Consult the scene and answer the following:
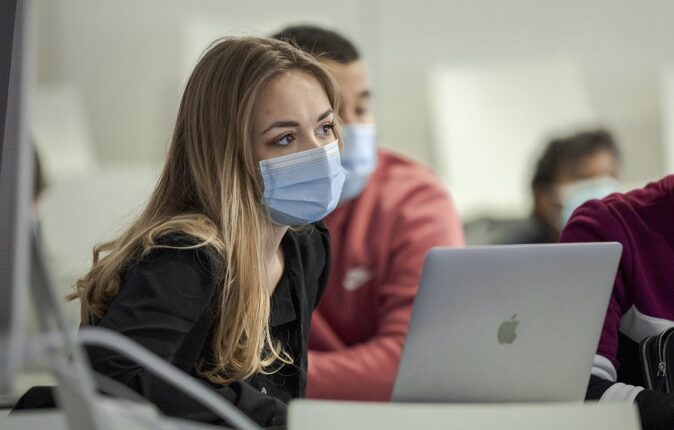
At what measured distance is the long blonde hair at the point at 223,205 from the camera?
5.27 feet

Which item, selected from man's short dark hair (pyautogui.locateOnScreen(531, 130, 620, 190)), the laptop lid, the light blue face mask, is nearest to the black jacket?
the light blue face mask

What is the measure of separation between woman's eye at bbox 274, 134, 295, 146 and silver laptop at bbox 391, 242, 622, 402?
0.32 m

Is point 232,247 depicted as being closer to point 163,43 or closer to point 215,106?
point 215,106

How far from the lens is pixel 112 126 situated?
563 centimetres

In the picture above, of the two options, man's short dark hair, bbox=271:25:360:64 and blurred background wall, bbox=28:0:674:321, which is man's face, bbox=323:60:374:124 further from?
blurred background wall, bbox=28:0:674:321

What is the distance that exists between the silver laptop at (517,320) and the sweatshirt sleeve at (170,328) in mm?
251

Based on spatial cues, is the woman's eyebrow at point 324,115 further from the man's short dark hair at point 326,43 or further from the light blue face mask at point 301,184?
the man's short dark hair at point 326,43

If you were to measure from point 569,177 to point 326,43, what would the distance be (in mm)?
1822

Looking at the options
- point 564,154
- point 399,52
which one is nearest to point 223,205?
point 564,154

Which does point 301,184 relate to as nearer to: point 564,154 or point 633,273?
point 633,273

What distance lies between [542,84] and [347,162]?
2.70m

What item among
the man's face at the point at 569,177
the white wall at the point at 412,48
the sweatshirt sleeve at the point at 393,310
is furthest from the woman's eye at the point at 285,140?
the white wall at the point at 412,48

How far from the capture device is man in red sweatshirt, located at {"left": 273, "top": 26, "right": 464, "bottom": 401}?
2.39 metres

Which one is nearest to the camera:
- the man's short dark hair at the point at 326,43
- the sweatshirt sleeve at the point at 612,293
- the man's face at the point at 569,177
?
the sweatshirt sleeve at the point at 612,293
